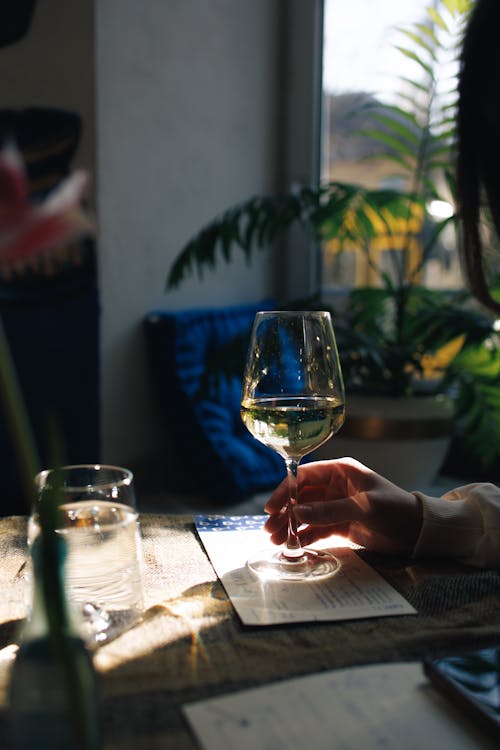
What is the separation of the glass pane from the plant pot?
2.10 feet

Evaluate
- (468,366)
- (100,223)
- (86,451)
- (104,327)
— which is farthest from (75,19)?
(468,366)

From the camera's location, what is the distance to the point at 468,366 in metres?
2.27

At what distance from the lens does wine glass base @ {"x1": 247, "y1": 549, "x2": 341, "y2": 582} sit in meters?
0.65

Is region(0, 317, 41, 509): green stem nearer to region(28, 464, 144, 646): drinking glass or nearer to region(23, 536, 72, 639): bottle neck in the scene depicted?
region(23, 536, 72, 639): bottle neck

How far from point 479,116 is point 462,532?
38 centimetres

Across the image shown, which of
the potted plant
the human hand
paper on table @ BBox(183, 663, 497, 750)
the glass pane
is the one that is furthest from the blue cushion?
paper on table @ BBox(183, 663, 497, 750)

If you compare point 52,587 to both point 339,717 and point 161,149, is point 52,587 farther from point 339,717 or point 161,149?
point 161,149

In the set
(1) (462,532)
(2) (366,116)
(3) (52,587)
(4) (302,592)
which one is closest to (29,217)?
(3) (52,587)

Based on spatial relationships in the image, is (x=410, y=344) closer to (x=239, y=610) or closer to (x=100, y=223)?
(x=100, y=223)

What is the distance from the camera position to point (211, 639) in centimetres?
54

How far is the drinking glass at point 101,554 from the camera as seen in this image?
0.52 meters

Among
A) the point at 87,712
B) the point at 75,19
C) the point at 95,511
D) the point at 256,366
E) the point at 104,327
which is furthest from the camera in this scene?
the point at 104,327

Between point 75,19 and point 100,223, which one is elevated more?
point 75,19

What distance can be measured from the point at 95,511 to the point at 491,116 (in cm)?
43
